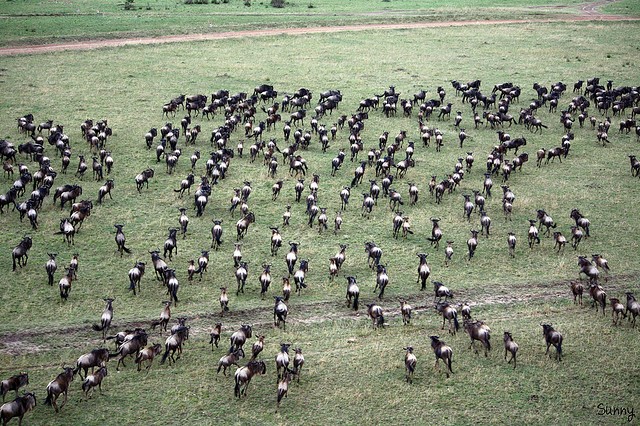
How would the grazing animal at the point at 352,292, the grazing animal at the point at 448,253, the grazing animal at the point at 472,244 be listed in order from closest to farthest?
the grazing animal at the point at 352,292
the grazing animal at the point at 448,253
the grazing animal at the point at 472,244

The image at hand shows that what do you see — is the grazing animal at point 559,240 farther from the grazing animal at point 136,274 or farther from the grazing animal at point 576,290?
the grazing animal at point 136,274

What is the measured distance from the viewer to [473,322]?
627 inches

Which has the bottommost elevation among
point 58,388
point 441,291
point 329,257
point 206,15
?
point 58,388

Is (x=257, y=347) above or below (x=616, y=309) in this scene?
below

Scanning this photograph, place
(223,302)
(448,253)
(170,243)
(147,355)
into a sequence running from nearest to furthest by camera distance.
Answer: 1. (147,355)
2. (223,302)
3. (170,243)
4. (448,253)

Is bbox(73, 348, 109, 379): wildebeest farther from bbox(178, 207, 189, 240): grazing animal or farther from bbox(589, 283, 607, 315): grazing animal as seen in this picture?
bbox(589, 283, 607, 315): grazing animal

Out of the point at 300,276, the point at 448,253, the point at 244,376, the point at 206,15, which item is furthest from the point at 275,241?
the point at 206,15

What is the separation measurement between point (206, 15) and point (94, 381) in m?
51.8

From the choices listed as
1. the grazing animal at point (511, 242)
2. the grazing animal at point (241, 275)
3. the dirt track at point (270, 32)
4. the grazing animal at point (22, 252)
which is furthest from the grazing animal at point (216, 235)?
the dirt track at point (270, 32)

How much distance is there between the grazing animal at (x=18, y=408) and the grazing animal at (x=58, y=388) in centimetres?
32

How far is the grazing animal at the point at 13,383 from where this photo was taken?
523 inches

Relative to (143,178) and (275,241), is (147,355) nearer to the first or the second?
(275,241)

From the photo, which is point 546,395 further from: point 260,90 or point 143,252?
point 260,90

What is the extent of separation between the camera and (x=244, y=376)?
13.7 metres
